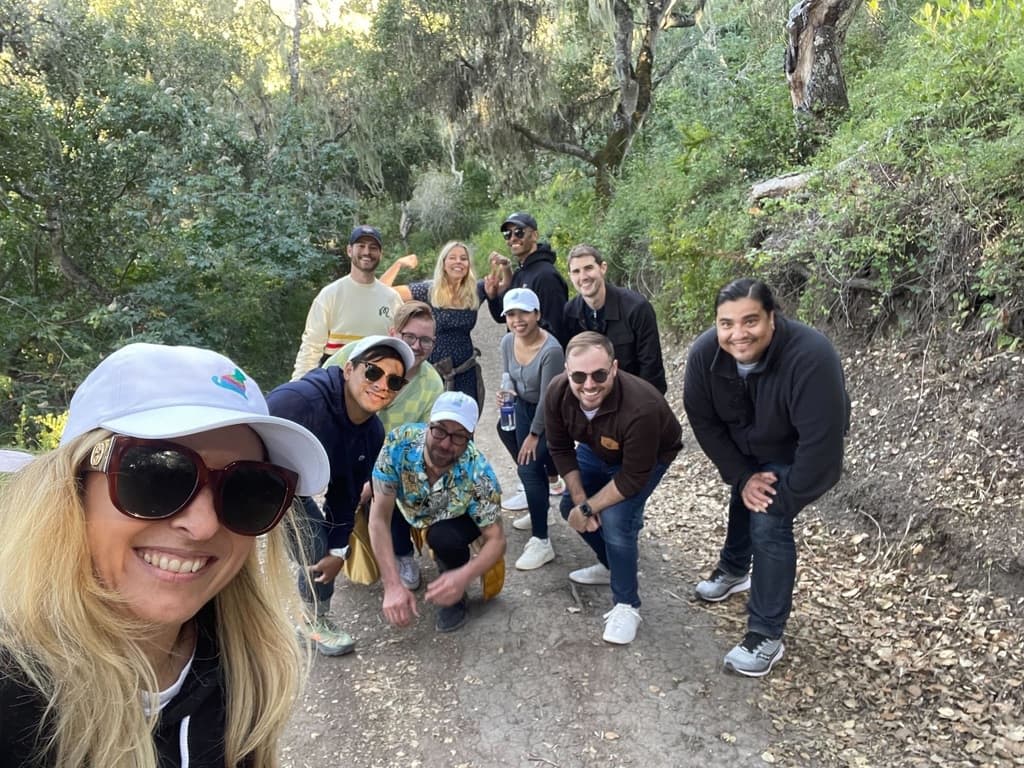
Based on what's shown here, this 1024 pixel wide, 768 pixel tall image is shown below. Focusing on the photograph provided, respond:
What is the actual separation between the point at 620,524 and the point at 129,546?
262cm

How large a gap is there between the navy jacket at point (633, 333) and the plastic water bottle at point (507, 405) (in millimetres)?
719

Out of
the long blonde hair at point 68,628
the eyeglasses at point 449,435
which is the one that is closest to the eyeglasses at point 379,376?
the eyeglasses at point 449,435

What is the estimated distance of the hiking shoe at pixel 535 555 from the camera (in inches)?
167

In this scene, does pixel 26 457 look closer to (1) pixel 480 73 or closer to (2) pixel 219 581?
(2) pixel 219 581

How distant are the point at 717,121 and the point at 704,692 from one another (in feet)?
26.9

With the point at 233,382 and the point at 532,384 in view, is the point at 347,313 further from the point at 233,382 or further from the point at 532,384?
the point at 233,382

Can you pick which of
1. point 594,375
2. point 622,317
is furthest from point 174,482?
point 622,317

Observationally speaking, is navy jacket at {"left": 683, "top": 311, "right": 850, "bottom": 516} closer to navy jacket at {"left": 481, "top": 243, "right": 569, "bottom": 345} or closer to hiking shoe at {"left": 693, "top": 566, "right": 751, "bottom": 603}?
hiking shoe at {"left": 693, "top": 566, "right": 751, "bottom": 603}

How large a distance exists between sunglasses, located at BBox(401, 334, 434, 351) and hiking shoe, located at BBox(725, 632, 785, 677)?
2344mm

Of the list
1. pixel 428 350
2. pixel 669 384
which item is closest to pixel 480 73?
pixel 669 384

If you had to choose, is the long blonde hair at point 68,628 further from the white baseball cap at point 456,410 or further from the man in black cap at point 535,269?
the man in black cap at point 535,269

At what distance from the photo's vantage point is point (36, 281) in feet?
33.9

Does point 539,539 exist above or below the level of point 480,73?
below

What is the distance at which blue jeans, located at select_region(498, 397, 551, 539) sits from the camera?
13.9ft
